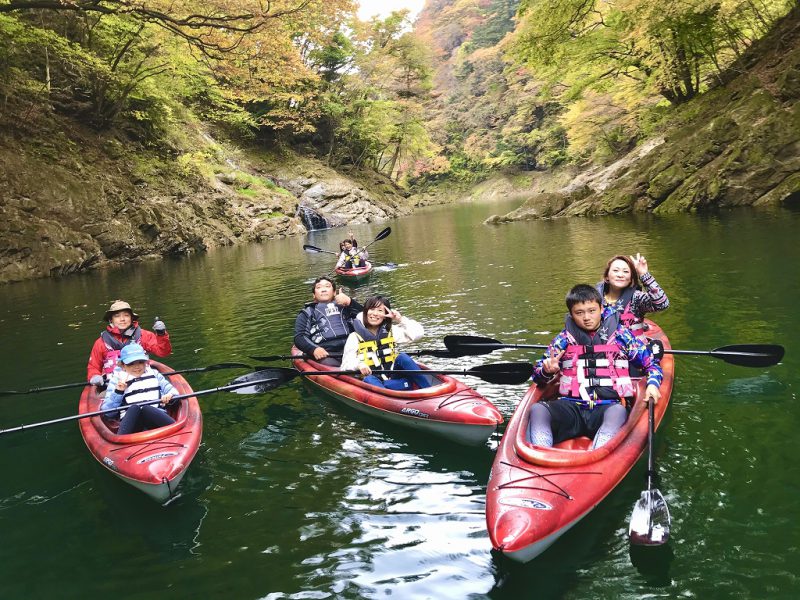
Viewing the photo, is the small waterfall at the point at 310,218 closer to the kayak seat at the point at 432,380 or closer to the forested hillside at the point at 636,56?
the forested hillside at the point at 636,56

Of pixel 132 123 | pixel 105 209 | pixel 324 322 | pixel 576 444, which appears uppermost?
pixel 132 123

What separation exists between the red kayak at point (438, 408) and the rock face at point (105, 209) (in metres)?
17.6

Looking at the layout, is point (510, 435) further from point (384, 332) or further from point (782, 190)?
point (782, 190)

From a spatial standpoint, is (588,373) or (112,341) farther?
(112,341)

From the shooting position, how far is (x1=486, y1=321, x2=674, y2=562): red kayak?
322 cm

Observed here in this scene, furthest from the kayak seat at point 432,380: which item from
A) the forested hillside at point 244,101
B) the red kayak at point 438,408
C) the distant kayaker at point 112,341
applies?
the forested hillside at point 244,101

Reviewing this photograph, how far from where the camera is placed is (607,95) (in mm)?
34969

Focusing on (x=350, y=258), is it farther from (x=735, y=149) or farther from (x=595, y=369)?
(x=735, y=149)

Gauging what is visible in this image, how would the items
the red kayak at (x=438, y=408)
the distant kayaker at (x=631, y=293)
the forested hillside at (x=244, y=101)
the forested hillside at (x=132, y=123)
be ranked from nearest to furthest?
the red kayak at (x=438, y=408), the distant kayaker at (x=631, y=293), the forested hillside at (x=132, y=123), the forested hillside at (x=244, y=101)

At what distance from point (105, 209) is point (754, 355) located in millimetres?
22492

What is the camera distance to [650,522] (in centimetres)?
335

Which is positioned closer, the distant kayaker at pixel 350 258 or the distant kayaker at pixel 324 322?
the distant kayaker at pixel 324 322

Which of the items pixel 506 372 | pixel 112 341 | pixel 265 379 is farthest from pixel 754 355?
pixel 112 341

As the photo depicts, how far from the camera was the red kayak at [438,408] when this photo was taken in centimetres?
491
